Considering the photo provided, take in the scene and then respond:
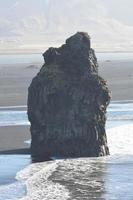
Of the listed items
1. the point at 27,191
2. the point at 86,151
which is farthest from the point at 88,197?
the point at 86,151

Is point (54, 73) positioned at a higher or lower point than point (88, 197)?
higher

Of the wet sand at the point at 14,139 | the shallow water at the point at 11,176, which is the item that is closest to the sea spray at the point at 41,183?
the shallow water at the point at 11,176

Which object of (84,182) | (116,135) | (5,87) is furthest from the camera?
(5,87)

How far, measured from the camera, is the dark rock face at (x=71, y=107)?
49.9m

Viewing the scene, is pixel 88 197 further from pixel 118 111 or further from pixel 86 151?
pixel 118 111

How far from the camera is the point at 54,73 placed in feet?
173

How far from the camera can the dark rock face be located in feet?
164

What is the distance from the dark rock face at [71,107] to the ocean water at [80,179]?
1797 mm

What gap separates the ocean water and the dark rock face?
5.90 ft

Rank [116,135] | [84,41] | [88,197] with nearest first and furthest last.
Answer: [88,197]
[84,41]
[116,135]

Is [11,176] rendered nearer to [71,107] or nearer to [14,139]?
[71,107]

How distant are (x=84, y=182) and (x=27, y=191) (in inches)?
Answer: 138

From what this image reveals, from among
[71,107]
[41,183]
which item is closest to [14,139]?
[71,107]

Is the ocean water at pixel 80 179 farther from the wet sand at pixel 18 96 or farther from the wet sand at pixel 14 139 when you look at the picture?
the wet sand at pixel 18 96
